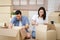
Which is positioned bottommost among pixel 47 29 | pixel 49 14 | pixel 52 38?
pixel 52 38

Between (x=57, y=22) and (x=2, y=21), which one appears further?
(x=2, y=21)

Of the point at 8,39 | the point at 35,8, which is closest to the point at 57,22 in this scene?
the point at 35,8

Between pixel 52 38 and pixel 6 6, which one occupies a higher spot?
pixel 6 6

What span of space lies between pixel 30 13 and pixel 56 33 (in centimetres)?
116

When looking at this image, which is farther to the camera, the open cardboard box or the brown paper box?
the open cardboard box

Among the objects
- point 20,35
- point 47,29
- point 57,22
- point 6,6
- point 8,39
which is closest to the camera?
point 8,39

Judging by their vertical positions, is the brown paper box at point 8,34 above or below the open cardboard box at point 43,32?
above

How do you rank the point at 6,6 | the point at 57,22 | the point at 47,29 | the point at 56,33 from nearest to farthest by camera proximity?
the point at 47,29 < the point at 56,33 < the point at 57,22 < the point at 6,6

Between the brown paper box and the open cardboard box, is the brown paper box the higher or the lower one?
the higher one

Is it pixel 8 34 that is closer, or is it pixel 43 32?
pixel 8 34

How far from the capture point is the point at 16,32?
2363mm

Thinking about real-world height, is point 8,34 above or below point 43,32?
above

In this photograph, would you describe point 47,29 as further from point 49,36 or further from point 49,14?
point 49,14

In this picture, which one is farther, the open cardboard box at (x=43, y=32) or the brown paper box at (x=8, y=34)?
the open cardboard box at (x=43, y=32)
